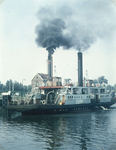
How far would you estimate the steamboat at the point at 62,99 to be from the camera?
42156 mm

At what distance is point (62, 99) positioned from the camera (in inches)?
1881

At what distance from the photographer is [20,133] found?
26125 millimetres

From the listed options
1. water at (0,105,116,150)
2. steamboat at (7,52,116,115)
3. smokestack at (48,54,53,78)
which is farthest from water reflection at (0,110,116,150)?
smokestack at (48,54,53,78)

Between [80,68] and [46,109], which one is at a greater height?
[80,68]

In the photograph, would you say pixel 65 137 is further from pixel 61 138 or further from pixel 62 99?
pixel 62 99

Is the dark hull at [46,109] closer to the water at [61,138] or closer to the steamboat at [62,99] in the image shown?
the steamboat at [62,99]

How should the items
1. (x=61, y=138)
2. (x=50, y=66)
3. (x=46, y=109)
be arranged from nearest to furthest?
(x=61, y=138), (x=46, y=109), (x=50, y=66)

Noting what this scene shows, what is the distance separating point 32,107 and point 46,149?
71.5 ft

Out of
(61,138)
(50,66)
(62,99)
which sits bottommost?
(61,138)

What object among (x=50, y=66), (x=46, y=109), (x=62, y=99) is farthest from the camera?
(x=50, y=66)

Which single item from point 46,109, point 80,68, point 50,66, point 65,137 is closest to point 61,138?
point 65,137

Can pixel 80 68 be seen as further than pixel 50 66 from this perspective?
No

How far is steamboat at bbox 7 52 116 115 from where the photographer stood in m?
42.2

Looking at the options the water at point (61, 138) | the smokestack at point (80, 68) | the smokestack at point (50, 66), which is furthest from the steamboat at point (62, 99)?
the water at point (61, 138)
